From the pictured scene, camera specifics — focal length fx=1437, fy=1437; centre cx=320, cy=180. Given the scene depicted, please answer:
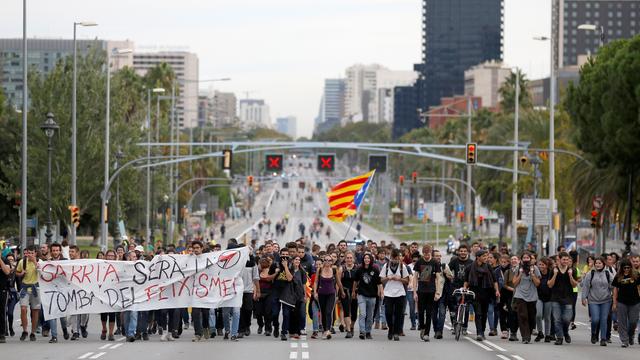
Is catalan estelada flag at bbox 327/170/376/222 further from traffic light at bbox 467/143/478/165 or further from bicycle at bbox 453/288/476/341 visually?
traffic light at bbox 467/143/478/165

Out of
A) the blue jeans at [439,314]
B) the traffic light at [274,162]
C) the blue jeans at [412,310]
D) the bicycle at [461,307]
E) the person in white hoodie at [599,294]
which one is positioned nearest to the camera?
the bicycle at [461,307]

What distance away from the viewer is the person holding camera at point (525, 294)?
25375 mm

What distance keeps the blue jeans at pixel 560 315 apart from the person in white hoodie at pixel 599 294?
1.15 ft

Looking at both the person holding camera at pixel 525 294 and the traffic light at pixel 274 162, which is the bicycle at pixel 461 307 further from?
the traffic light at pixel 274 162

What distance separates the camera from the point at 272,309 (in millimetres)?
25344

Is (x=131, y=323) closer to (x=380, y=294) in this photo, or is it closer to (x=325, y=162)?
(x=380, y=294)

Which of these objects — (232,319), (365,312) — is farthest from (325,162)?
(232,319)

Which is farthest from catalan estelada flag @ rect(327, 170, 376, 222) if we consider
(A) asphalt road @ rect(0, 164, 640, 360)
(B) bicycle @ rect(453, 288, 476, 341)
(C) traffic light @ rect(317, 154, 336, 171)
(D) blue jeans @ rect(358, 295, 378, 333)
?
(C) traffic light @ rect(317, 154, 336, 171)

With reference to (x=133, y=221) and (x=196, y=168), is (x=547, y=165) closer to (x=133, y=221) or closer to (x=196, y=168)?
(x=133, y=221)

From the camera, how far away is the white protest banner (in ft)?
81.5

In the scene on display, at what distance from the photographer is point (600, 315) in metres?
25.7

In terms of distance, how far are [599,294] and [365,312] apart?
13.6 feet

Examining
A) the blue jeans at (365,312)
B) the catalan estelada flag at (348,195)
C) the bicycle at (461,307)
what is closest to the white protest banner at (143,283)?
the blue jeans at (365,312)

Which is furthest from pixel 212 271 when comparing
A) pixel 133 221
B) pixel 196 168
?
pixel 196 168
